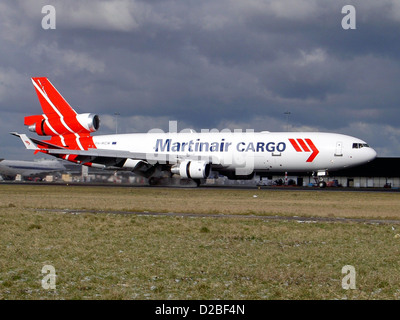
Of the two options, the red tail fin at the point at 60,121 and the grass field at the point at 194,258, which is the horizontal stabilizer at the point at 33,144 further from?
the grass field at the point at 194,258

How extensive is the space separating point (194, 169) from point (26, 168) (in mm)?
79898

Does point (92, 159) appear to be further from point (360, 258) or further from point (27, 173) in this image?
point (27, 173)

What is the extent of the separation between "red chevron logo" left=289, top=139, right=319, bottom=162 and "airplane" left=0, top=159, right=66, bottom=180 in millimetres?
81029

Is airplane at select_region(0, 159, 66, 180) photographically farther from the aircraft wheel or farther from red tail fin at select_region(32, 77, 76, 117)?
the aircraft wheel

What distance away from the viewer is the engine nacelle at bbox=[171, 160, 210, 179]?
52.2 m

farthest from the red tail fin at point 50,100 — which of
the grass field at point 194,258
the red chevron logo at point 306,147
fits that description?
the grass field at point 194,258

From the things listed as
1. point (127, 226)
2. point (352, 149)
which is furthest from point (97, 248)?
point (352, 149)

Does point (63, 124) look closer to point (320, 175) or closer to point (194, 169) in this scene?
point (194, 169)

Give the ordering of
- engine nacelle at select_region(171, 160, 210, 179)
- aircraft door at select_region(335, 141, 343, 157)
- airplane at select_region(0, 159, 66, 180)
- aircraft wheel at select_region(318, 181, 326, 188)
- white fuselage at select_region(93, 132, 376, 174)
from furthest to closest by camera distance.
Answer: airplane at select_region(0, 159, 66, 180), aircraft wheel at select_region(318, 181, 326, 188), engine nacelle at select_region(171, 160, 210, 179), white fuselage at select_region(93, 132, 376, 174), aircraft door at select_region(335, 141, 343, 157)

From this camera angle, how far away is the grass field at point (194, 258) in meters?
10.2

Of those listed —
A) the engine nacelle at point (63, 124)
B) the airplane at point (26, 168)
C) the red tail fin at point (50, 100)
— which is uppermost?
the red tail fin at point (50, 100)

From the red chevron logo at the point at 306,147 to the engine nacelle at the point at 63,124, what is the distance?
24870 mm

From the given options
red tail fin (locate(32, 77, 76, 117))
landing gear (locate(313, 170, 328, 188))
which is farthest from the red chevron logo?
red tail fin (locate(32, 77, 76, 117))

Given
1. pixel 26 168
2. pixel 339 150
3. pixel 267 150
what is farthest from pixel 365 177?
pixel 26 168
